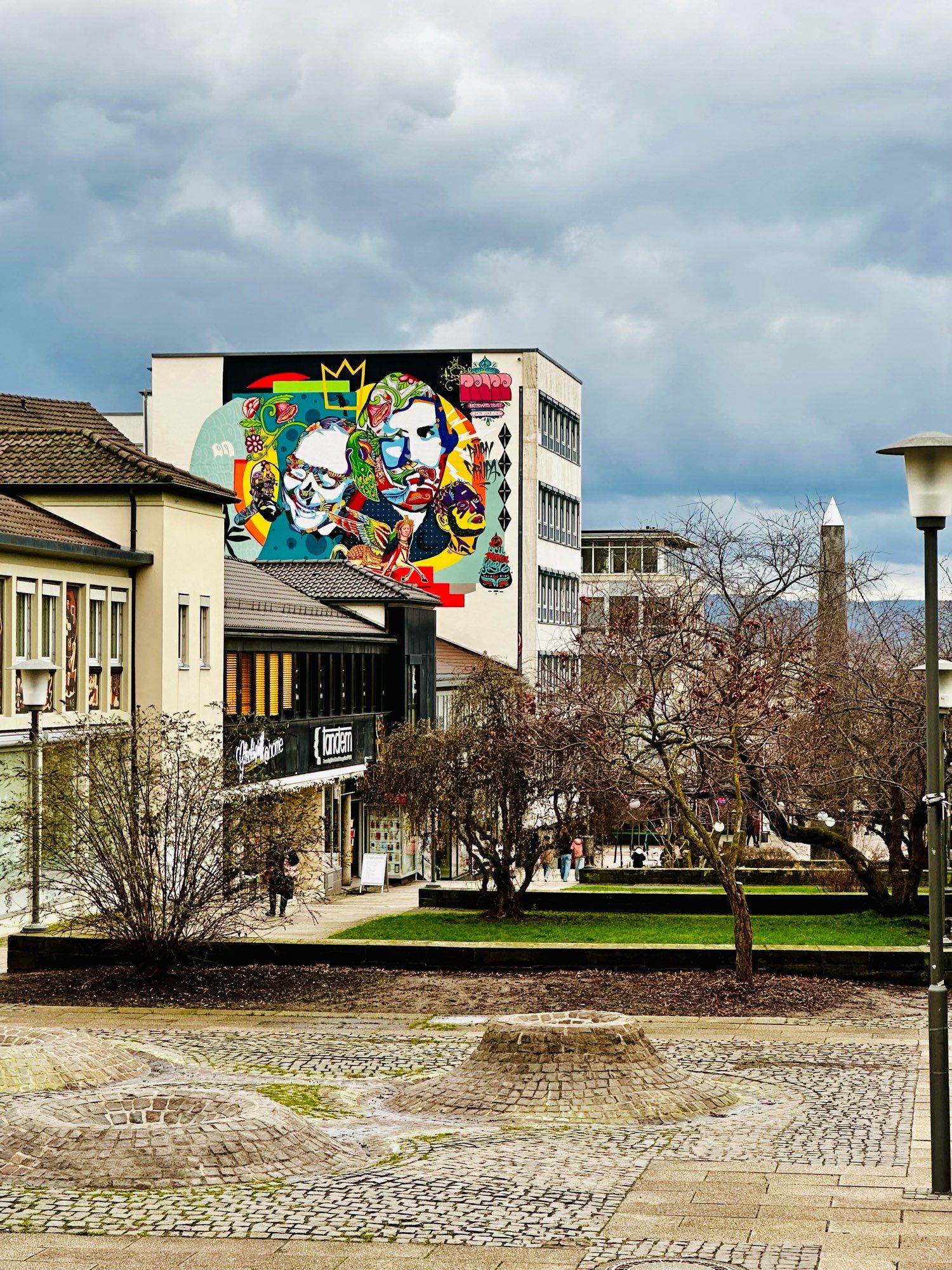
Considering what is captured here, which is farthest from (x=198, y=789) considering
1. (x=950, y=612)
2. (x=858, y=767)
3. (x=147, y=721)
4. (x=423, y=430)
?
(x=423, y=430)

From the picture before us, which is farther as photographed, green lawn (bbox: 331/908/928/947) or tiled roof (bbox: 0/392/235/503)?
tiled roof (bbox: 0/392/235/503)

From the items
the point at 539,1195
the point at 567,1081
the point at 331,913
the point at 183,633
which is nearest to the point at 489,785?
the point at 331,913

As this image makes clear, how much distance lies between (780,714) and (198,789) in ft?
24.2

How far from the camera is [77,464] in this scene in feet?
117

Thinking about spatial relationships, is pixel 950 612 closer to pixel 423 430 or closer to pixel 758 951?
pixel 758 951

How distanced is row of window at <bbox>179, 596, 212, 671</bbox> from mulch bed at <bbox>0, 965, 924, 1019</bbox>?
15291 millimetres

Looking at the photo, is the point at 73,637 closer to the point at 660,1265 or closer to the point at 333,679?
the point at 333,679

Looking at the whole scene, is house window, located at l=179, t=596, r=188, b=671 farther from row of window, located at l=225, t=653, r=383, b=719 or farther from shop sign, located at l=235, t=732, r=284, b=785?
row of window, located at l=225, t=653, r=383, b=719

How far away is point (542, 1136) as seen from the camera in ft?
40.7

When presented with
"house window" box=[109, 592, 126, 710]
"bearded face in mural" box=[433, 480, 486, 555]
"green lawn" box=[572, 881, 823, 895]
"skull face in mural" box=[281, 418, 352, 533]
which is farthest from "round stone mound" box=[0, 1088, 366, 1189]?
"bearded face in mural" box=[433, 480, 486, 555]

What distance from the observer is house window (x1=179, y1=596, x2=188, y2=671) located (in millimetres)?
36531

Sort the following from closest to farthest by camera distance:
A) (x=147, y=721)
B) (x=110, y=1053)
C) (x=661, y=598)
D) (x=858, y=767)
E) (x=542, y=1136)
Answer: (x=542, y=1136), (x=110, y=1053), (x=147, y=721), (x=858, y=767), (x=661, y=598)

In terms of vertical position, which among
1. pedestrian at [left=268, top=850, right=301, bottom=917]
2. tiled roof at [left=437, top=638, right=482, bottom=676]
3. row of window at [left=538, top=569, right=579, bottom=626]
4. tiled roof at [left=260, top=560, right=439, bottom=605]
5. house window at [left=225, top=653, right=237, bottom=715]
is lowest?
pedestrian at [left=268, top=850, right=301, bottom=917]

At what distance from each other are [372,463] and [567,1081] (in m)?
53.4
